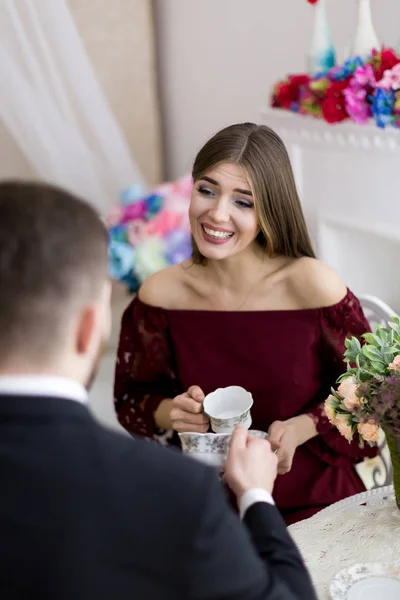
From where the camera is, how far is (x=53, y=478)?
0.85 metres

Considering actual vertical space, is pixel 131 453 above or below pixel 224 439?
above

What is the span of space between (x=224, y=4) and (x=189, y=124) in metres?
0.70

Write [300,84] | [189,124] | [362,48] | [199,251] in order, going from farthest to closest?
[189,124]
[300,84]
[362,48]
[199,251]

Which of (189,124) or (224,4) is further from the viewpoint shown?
(189,124)

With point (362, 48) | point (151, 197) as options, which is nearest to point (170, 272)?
point (362, 48)

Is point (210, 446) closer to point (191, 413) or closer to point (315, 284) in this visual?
point (191, 413)

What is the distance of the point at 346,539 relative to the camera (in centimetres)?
145

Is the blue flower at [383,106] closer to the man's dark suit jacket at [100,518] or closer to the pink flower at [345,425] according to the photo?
the pink flower at [345,425]

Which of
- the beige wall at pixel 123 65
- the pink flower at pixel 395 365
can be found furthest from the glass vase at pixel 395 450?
the beige wall at pixel 123 65

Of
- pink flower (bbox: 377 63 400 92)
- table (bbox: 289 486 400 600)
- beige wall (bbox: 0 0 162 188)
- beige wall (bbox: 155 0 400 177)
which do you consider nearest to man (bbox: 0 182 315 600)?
table (bbox: 289 486 400 600)

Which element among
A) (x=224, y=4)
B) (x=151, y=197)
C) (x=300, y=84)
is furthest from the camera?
(x=224, y=4)

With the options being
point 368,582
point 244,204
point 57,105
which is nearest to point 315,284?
point 244,204

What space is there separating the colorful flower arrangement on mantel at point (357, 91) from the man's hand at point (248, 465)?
1.46 metres

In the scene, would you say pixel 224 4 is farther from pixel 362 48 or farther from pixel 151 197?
pixel 362 48
